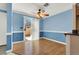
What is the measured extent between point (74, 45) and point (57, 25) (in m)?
0.46

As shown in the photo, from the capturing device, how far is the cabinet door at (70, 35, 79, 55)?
161 cm

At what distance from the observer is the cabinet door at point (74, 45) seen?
5.29 ft

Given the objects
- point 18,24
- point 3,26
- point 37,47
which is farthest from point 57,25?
point 3,26

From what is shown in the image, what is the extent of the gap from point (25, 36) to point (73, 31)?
879mm

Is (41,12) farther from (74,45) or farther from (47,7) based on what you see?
(74,45)

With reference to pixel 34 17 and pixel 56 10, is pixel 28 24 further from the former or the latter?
pixel 56 10

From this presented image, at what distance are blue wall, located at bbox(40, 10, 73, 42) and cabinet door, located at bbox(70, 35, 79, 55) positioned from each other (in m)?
0.14

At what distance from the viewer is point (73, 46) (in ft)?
5.57

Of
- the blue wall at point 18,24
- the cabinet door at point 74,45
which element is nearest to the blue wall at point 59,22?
the cabinet door at point 74,45

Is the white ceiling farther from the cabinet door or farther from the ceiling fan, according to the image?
the cabinet door

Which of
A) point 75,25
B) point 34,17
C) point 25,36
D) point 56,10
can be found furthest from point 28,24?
point 75,25

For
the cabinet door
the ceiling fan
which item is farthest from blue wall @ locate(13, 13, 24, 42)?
the cabinet door

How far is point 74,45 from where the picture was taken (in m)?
1.67

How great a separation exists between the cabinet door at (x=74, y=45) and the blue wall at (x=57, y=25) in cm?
14
